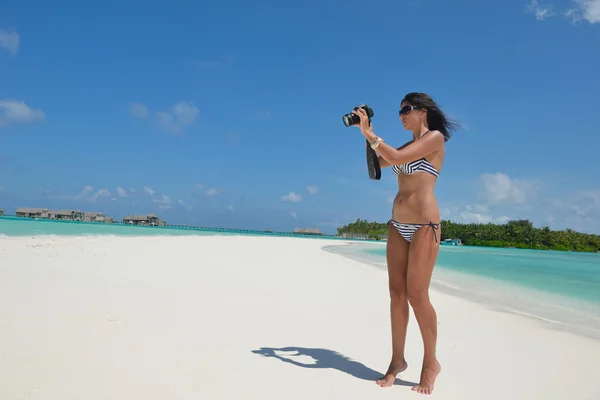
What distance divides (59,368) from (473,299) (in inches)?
298

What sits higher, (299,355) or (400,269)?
(400,269)

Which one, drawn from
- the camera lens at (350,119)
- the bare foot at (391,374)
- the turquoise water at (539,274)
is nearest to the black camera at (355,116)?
the camera lens at (350,119)

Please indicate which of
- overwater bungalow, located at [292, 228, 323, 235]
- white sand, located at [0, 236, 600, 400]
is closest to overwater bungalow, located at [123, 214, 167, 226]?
overwater bungalow, located at [292, 228, 323, 235]

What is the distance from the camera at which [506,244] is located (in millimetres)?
113500

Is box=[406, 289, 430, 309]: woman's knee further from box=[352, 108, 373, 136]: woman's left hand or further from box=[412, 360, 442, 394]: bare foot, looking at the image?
box=[352, 108, 373, 136]: woman's left hand

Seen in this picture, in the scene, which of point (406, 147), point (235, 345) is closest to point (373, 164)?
point (406, 147)

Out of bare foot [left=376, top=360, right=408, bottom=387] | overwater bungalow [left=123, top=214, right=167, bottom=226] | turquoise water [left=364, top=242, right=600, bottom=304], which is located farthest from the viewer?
overwater bungalow [left=123, top=214, right=167, bottom=226]

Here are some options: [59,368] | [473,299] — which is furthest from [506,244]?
[59,368]

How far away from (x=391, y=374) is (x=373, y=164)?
1701 mm

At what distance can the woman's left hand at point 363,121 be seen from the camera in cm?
308

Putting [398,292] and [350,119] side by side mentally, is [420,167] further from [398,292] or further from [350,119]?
[398,292]

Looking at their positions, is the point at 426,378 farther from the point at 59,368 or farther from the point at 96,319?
the point at 96,319

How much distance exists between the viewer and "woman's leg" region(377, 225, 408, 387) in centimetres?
332

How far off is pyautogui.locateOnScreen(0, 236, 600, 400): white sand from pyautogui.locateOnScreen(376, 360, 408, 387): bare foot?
6 cm
